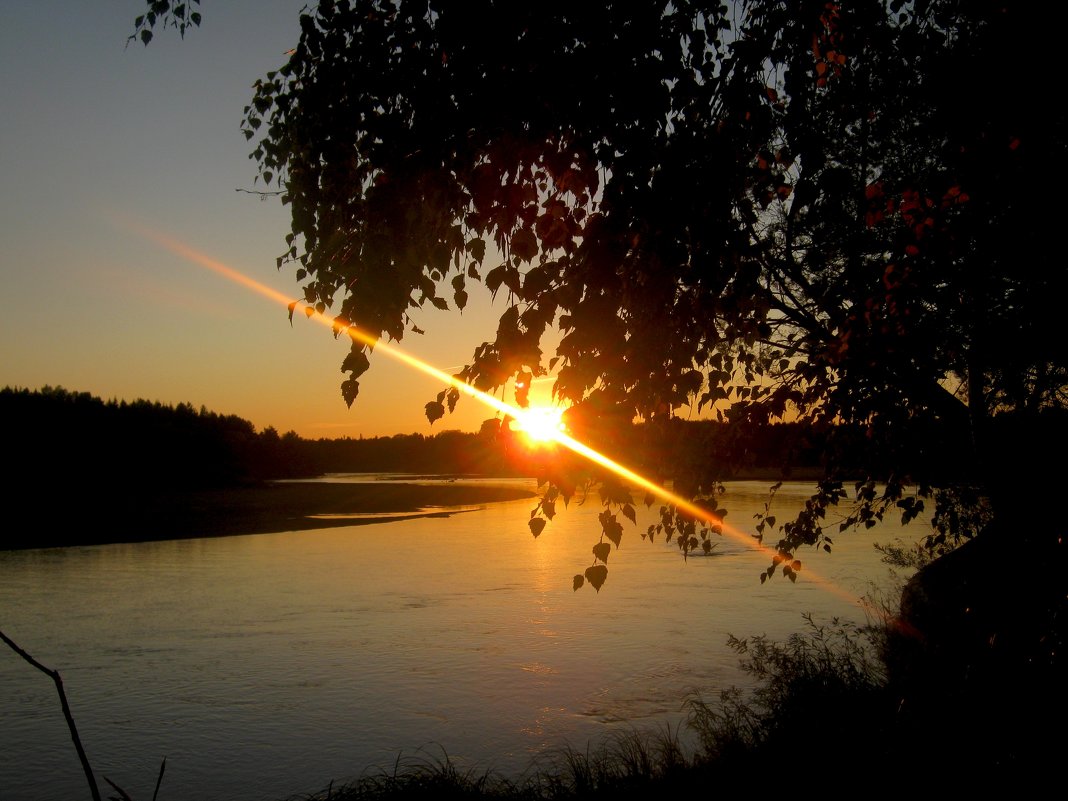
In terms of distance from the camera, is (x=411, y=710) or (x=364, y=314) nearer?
(x=364, y=314)

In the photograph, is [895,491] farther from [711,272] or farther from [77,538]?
[77,538]

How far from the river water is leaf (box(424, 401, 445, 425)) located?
5211 millimetres

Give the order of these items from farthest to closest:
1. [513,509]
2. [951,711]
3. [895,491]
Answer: [513,509] < [895,491] < [951,711]

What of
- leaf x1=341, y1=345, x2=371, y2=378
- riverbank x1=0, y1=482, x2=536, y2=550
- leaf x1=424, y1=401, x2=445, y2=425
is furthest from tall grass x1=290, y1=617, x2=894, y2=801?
riverbank x1=0, y1=482, x2=536, y2=550

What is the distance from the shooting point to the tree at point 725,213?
158 inches

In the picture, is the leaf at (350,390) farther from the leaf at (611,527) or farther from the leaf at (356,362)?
the leaf at (611,527)

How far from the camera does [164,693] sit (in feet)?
36.6

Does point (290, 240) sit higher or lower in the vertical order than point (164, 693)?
higher

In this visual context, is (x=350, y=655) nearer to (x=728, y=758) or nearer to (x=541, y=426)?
(x=728, y=758)

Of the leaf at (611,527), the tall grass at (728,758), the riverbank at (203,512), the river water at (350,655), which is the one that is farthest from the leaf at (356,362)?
the riverbank at (203,512)

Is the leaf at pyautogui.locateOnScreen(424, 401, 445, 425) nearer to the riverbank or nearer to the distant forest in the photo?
the distant forest

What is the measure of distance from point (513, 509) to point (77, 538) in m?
22.4

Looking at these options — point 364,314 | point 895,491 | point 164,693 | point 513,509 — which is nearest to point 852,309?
point 895,491

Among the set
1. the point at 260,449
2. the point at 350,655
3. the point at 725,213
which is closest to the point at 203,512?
the point at 350,655
